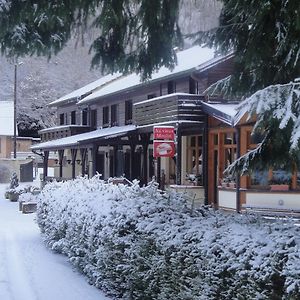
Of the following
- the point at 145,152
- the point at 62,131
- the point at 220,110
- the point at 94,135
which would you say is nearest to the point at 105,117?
the point at 94,135

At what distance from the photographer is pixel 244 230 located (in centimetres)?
523

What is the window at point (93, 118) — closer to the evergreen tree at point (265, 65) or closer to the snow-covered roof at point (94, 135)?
the snow-covered roof at point (94, 135)

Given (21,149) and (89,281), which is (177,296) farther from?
(21,149)

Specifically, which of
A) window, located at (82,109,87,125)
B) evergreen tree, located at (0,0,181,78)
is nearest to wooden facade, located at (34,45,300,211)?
window, located at (82,109,87,125)

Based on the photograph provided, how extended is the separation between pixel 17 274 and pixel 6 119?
50.9 m

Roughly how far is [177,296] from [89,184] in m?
5.88

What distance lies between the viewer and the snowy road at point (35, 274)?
8.28 m

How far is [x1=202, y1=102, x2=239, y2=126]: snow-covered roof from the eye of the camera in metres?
18.8

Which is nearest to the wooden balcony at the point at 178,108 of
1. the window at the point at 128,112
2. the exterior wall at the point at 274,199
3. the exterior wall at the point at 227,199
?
the exterior wall at the point at 227,199

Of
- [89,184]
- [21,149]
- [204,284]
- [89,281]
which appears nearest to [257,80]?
[204,284]

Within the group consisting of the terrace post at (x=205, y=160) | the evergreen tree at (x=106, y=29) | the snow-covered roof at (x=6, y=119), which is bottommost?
the terrace post at (x=205, y=160)

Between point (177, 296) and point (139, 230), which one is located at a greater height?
point (139, 230)

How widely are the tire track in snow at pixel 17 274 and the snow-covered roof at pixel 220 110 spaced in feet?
27.4

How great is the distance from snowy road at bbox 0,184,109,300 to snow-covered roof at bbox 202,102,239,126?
24.4 feet
